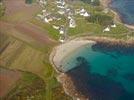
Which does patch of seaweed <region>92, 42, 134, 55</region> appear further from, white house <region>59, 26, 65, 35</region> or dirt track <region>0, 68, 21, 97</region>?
dirt track <region>0, 68, 21, 97</region>

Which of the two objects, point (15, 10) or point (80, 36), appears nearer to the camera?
point (80, 36)

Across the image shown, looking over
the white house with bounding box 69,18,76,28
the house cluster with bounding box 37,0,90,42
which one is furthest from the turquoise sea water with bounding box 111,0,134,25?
the white house with bounding box 69,18,76,28

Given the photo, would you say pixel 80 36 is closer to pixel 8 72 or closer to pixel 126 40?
pixel 126 40

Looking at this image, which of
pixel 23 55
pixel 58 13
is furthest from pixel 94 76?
pixel 58 13

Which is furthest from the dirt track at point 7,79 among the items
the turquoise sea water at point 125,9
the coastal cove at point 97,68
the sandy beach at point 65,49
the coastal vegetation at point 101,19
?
the turquoise sea water at point 125,9

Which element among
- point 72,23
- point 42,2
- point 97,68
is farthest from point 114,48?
point 42,2
